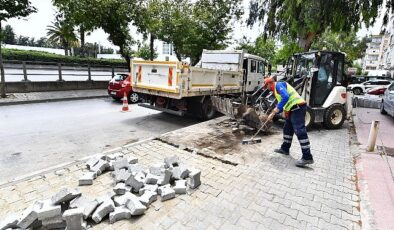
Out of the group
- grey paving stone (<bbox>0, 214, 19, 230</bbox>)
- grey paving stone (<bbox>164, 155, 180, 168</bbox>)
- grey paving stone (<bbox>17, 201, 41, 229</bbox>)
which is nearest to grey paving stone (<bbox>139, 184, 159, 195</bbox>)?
grey paving stone (<bbox>164, 155, 180, 168</bbox>)

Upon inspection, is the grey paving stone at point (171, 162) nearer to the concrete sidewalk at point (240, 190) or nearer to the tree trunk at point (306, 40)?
the concrete sidewalk at point (240, 190)

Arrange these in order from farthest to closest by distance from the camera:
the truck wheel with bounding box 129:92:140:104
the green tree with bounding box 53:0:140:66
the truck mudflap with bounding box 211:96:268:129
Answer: the green tree with bounding box 53:0:140:66
the truck wheel with bounding box 129:92:140:104
the truck mudflap with bounding box 211:96:268:129

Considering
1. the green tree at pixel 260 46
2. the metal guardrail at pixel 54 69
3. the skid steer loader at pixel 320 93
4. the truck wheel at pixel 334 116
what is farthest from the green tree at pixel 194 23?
the truck wheel at pixel 334 116

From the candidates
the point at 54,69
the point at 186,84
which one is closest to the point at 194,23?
the point at 54,69

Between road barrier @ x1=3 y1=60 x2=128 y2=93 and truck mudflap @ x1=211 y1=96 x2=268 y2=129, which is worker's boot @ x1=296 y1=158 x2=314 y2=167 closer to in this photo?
truck mudflap @ x1=211 y1=96 x2=268 y2=129

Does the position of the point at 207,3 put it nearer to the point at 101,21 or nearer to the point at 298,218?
the point at 101,21

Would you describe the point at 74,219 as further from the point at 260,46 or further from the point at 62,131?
the point at 260,46

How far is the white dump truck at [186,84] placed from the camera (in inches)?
289

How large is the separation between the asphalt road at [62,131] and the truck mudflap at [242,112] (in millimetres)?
1307

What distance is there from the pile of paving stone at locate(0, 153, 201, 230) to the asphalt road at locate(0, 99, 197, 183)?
130cm

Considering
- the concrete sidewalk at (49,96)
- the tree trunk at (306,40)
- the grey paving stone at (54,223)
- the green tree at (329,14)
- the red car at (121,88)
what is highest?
the green tree at (329,14)

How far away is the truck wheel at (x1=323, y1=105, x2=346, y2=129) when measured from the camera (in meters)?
7.49

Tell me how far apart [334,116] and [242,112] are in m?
3.02

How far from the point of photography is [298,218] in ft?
9.89
